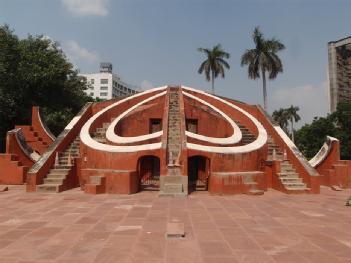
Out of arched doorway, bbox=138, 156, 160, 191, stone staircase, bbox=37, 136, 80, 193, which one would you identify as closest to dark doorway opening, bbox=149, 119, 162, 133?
arched doorway, bbox=138, 156, 160, 191

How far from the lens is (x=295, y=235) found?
5.48m

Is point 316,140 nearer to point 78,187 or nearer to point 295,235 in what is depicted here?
point 78,187

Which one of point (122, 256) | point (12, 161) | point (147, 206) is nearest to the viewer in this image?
point (122, 256)

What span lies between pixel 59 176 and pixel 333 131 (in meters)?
26.8

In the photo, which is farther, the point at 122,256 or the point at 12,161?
the point at 12,161

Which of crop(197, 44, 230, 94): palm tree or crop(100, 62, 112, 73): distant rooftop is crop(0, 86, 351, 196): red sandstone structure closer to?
crop(197, 44, 230, 94): palm tree

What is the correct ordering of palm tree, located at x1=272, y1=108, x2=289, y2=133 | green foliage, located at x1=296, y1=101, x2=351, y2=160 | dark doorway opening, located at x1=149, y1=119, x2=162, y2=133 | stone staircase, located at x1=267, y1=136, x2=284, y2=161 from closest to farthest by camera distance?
stone staircase, located at x1=267, y1=136, x2=284, y2=161 < dark doorway opening, located at x1=149, y1=119, x2=162, y2=133 < green foliage, located at x1=296, y1=101, x2=351, y2=160 < palm tree, located at x1=272, y1=108, x2=289, y2=133

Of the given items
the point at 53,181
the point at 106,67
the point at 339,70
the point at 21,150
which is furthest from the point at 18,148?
the point at 106,67

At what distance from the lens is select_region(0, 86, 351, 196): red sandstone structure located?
1028 centimetres

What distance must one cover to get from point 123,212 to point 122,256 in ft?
9.62

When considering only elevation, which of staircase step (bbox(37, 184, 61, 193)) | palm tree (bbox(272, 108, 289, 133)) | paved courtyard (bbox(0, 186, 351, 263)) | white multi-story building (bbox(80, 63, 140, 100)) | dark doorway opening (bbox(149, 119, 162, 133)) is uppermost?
white multi-story building (bbox(80, 63, 140, 100))

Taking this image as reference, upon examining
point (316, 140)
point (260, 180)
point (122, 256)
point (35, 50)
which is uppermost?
point (35, 50)

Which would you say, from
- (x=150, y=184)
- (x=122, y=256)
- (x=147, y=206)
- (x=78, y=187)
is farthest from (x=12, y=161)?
(x=122, y=256)

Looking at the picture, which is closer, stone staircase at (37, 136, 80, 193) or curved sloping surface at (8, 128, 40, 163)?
stone staircase at (37, 136, 80, 193)
